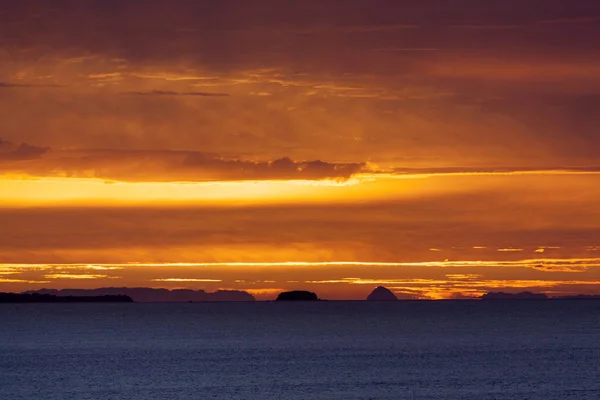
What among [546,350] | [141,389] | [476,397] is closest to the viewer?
[476,397]

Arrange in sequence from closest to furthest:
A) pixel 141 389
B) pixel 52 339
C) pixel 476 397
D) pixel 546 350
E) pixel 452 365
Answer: pixel 476 397, pixel 141 389, pixel 452 365, pixel 546 350, pixel 52 339

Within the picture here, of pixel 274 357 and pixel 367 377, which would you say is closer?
pixel 367 377

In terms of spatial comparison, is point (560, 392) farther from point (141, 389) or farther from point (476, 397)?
point (141, 389)

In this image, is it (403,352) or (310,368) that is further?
(403,352)

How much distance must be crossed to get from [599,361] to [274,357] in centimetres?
4362

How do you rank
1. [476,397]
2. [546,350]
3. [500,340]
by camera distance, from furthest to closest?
1. [500,340]
2. [546,350]
3. [476,397]

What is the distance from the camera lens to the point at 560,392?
98312mm

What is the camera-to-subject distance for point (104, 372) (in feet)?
398

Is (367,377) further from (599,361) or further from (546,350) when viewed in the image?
(546,350)

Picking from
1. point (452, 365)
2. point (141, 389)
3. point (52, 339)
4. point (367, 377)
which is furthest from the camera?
point (52, 339)

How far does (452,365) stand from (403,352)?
83.1ft

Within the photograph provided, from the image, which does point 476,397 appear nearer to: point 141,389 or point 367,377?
point 367,377

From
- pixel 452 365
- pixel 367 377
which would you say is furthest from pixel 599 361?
pixel 367 377

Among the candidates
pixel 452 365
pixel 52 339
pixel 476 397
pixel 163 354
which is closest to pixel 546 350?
pixel 452 365
